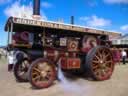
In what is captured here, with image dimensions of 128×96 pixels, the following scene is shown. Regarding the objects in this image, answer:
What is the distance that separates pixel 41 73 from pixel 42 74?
0.05 meters

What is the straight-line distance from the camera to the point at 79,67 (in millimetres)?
11070

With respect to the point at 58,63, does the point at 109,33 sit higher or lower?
higher

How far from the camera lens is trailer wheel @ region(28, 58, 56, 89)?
31.1 ft

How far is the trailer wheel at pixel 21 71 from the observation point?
37.8 ft

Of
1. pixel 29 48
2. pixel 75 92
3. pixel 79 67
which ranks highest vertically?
pixel 29 48

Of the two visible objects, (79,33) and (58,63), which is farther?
(79,33)

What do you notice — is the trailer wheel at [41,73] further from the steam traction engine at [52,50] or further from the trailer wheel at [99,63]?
the trailer wheel at [99,63]

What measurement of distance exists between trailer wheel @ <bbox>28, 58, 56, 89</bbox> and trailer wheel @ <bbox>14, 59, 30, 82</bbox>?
1.88 meters

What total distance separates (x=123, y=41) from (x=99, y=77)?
22.1 metres

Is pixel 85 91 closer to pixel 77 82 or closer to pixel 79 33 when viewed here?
pixel 77 82

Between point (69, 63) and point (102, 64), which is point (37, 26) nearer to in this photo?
point (69, 63)

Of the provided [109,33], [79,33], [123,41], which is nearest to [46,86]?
[79,33]

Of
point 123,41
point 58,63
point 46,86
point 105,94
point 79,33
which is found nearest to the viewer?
point 105,94

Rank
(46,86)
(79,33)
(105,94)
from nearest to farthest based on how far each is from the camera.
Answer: (105,94) < (46,86) < (79,33)
